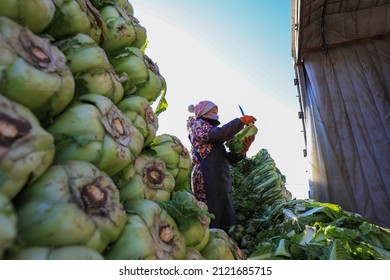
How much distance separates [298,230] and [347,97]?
2327mm

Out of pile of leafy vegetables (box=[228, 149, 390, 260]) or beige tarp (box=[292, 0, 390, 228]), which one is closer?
pile of leafy vegetables (box=[228, 149, 390, 260])

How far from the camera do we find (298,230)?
3020mm

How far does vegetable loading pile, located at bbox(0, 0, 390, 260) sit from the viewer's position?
0.81 meters

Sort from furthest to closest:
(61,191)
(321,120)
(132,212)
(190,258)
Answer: (321,120)
(190,258)
(132,212)
(61,191)

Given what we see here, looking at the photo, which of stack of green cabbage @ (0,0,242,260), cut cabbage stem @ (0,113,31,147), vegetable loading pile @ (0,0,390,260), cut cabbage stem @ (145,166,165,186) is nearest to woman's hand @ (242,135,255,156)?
vegetable loading pile @ (0,0,390,260)

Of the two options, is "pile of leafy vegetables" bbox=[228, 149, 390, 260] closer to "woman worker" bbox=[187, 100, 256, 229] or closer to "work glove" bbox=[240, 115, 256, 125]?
"woman worker" bbox=[187, 100, 256, 229]

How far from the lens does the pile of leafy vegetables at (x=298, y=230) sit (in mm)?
2320

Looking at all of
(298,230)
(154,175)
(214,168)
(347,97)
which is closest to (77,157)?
(154,175)

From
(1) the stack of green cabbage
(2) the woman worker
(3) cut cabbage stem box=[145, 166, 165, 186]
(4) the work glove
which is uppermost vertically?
(1) the stack of green cabbage

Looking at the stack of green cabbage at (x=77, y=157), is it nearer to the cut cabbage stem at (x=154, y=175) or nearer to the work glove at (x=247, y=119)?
the cut cabbage stem at (x=154, y=175)

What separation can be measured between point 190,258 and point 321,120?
3.82 metres
